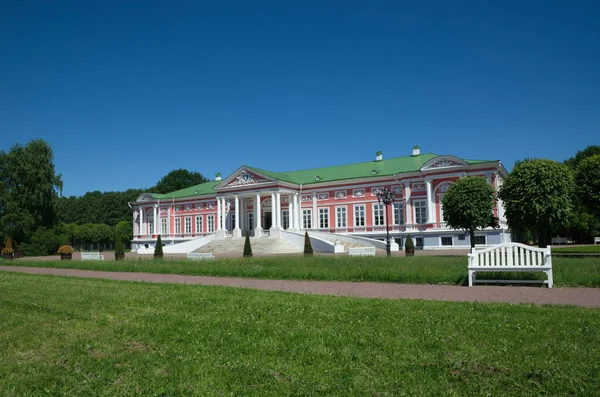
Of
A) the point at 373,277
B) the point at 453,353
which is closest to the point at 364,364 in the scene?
the point at 453,353

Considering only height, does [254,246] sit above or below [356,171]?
below

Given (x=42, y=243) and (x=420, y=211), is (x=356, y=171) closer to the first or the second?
(x=420, y=211)

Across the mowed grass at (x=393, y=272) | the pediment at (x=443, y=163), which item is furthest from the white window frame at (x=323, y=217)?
the mowed grass at (x=393, y=272)

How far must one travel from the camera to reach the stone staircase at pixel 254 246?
36.3 m

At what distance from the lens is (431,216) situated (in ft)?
116

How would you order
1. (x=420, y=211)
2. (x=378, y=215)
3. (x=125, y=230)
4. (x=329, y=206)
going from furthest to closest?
(x=125, y=230)
(x=329, y=206)
(x=378, y=215)
(x=420, y=211)

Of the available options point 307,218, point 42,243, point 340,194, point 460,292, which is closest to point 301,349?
point 460,292

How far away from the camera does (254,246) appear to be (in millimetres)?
38031

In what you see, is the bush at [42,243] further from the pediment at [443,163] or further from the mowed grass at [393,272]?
the pediment at [443,163]

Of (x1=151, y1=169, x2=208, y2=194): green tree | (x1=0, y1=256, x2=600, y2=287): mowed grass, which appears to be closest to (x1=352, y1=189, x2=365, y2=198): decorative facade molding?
(x1=0, y1=256, x2=600, y2=287): mowed grass

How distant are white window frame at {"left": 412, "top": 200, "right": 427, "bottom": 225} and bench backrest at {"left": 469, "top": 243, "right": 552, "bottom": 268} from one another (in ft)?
88.4

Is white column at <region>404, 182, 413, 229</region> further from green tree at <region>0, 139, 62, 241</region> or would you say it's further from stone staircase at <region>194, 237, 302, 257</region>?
green tree at <region>0, 139, 62, 241</region>

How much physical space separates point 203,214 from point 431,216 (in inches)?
1071

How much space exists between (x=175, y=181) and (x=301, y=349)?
7149 cm
